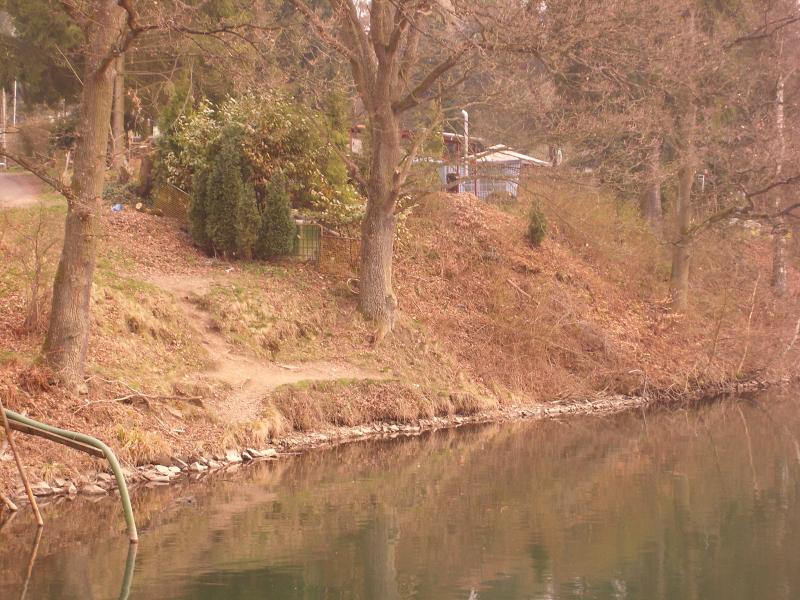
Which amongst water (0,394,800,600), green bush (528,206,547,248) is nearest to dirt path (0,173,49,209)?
water (0,394,800,600)

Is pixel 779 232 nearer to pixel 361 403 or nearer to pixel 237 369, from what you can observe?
pixel 361 403

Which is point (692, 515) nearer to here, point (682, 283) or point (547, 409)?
point (547, 409)

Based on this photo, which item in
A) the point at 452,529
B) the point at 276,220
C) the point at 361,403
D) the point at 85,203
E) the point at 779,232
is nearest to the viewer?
the point at 452,529

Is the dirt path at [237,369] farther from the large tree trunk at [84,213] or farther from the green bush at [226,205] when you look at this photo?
the large tree trunk at [84,213]

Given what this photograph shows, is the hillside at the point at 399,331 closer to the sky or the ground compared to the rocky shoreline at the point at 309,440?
closer to the sky

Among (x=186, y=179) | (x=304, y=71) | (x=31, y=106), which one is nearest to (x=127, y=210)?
(x=186, y=179)

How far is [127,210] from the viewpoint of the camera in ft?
82.6

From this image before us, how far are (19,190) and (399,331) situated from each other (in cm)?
1210

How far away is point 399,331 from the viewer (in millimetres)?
23516

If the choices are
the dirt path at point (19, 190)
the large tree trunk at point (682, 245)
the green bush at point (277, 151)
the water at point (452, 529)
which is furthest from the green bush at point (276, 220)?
the large tree trunk at point (682, 245)

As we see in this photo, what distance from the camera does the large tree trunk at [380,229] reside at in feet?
74.3

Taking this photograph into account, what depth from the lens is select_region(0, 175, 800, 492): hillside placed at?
663 inches

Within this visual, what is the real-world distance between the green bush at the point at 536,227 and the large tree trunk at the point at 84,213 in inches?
656

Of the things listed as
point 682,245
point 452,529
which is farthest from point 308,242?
point 452,529
